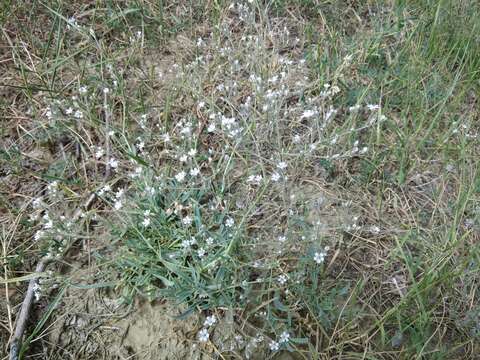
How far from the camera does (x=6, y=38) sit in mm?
2771

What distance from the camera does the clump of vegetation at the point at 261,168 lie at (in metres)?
1.96

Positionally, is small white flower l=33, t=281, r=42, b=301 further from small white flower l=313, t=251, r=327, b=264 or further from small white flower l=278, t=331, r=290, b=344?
small white flower l=313, t=251, r=327, b=264

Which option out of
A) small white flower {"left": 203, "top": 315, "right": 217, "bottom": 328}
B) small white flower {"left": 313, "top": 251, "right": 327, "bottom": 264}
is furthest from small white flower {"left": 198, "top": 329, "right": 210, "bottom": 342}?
small white flower {"left": 313, "top": 251, "right": 327, "bottom": 264}

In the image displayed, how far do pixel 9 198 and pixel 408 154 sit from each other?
7.02 ft

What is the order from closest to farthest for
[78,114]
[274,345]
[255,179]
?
[274,345]
[255,179]
[78,114]

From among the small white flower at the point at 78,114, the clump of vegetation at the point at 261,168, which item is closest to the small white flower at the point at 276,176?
the clump of vegetation at the point at 261,168

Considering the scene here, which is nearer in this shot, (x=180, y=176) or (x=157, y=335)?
(x=157, y=335)

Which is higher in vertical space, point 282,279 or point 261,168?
point 261,168

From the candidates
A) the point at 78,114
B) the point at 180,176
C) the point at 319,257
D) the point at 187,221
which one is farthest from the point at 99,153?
the point at 319,257

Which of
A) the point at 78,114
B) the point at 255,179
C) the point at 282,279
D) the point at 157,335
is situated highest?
the point at 78,114

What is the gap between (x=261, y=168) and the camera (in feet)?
7.52

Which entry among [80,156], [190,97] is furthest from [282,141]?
[80,156]

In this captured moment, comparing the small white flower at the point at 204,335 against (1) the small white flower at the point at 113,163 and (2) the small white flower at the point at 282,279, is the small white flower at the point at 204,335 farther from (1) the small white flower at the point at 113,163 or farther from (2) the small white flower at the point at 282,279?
(1) the small white flower at the point at 113,163

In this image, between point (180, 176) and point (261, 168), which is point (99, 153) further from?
point (261, 168)
